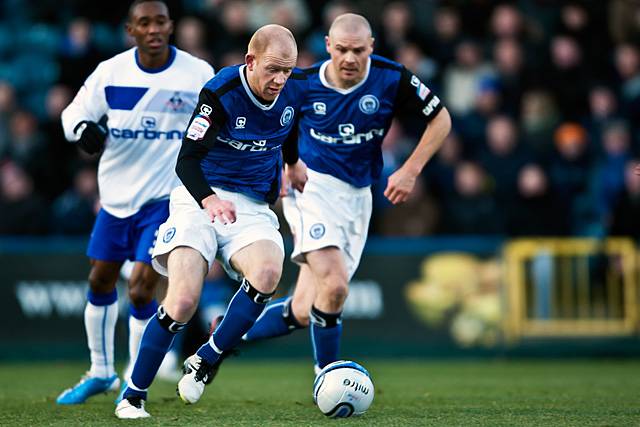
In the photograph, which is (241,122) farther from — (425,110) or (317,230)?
(425,110)

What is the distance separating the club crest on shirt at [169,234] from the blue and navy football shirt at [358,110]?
5.37 feet

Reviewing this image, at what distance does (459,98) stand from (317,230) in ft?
24.8

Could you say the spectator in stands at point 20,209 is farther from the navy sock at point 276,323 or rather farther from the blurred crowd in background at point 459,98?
the navy sock at point 276,323

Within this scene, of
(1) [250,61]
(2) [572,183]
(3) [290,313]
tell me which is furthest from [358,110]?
(2) [572,183]

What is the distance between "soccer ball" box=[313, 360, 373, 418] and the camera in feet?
22.7

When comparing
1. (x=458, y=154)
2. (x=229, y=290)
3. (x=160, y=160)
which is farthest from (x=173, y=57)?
(x=458, y=154)

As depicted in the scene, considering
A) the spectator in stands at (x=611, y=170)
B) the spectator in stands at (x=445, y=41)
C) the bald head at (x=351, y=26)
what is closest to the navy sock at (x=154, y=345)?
the bald head at (x=351, y=26)

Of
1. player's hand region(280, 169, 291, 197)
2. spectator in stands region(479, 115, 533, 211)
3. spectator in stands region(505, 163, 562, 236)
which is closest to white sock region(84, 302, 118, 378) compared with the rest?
player's hand region(280, 169, 291, 197)

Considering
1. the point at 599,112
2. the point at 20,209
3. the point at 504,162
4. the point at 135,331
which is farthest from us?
the point at 599,112

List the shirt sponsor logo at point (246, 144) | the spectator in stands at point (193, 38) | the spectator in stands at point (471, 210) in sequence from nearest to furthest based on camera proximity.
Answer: the shirt sponsor logo at point (246, 144), the spectator in stands at point (471, 210), the spectator in stands at point (193, 38)

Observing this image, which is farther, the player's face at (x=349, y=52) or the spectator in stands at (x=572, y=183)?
the spectator in stands at (x=572, y=183)

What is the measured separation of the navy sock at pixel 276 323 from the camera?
29.1ft

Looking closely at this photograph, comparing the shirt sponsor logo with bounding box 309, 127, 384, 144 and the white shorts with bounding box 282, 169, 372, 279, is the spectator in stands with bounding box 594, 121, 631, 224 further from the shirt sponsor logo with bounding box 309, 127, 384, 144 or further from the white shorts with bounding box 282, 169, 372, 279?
the shirt sponsor logo with bounding box 309, 127, 384, 144

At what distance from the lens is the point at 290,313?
8.86 metres
